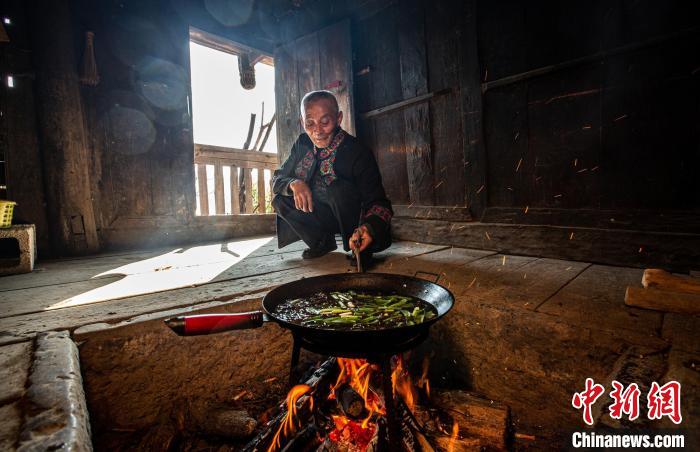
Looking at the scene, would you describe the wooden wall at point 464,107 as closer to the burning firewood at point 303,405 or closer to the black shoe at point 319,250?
the black shoe at point 319,250

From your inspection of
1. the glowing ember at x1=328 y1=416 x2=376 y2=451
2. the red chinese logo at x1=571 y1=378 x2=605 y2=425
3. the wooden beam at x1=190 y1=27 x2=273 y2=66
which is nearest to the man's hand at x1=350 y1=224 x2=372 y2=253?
the glowing ember at x1=328 y1=416 x2=376 y2=451

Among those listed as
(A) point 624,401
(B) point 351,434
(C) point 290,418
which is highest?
(A) point 624,401

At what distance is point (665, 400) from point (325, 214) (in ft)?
9.35

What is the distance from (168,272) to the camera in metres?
2.96

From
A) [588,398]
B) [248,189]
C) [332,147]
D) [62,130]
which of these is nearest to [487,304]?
[588,398]

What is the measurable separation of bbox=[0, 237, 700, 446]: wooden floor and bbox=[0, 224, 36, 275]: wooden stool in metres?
0.16

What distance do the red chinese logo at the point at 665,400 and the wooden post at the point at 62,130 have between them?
5594mm

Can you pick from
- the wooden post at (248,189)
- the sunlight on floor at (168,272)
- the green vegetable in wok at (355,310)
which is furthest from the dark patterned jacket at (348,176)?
the wooden post at (248,189)

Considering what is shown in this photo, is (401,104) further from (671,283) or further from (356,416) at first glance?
(356,416)

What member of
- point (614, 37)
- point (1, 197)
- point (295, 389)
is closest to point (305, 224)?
point (295, 389)

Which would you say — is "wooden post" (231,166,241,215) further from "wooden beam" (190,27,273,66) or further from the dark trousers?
the dark trousers

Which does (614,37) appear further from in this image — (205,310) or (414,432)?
(205,310)

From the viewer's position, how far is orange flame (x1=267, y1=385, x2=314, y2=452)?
1.55 metres

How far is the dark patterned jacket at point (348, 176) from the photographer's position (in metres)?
2.97
